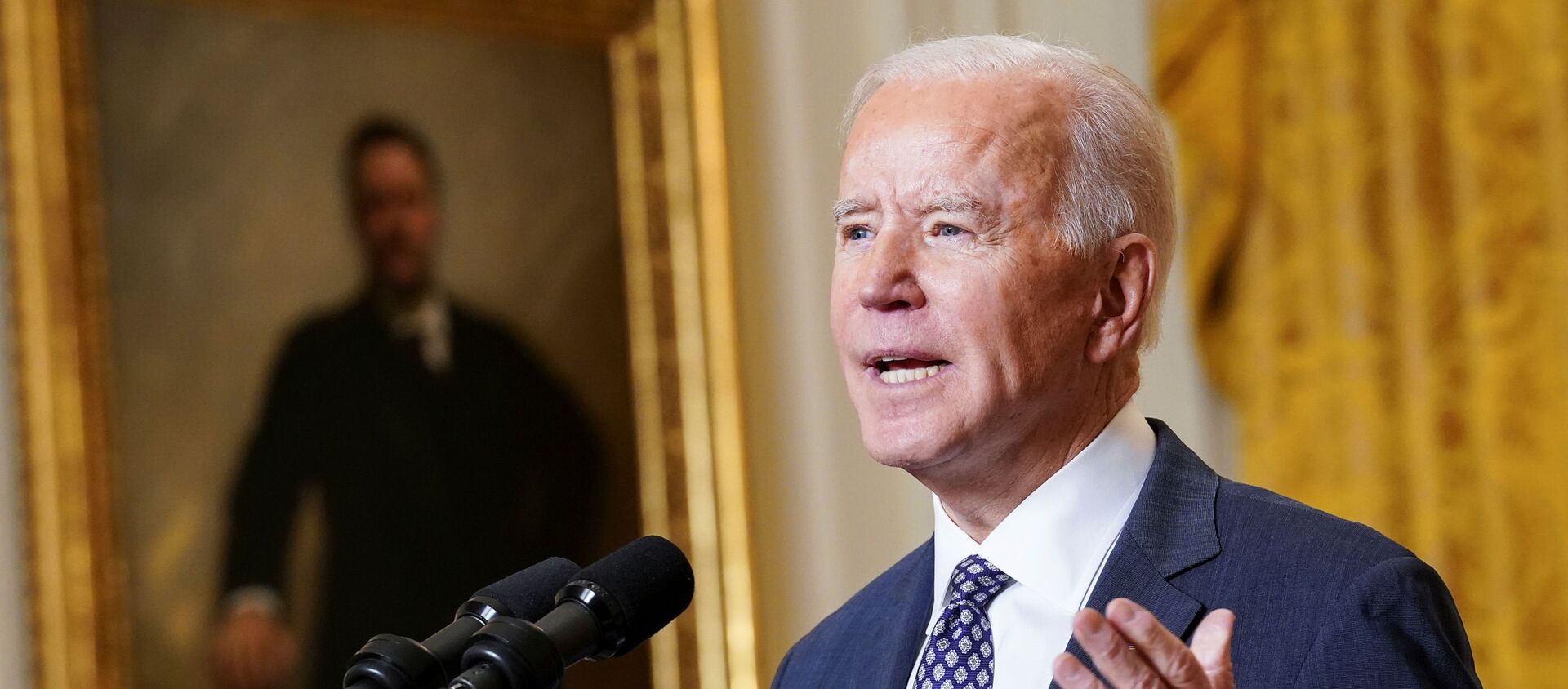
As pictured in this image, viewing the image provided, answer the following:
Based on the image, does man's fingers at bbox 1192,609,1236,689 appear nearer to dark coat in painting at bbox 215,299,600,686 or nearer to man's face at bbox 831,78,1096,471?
man's face at bbox 831,78,1096,471

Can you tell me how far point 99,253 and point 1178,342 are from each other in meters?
2.96

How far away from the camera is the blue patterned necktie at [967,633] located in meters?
2.22

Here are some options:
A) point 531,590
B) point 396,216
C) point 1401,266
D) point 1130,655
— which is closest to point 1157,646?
point 1130,655

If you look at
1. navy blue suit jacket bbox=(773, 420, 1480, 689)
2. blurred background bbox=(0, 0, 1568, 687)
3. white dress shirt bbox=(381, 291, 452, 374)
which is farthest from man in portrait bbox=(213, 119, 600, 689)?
navy blue suit jacket bbox=(773, 420, 1480, 689)

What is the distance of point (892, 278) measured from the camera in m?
2.23

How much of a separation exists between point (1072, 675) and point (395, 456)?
2443 mm

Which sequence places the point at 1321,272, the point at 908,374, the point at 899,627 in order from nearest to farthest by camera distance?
the point at 908,374 → the point at 899,627 → the point at 1321,272

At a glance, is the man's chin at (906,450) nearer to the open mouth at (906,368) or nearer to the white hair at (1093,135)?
the open mouth at (906,368)

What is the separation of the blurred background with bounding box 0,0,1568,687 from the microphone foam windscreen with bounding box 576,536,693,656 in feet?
7.52

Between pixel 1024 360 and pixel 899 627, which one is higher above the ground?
pixel 1024 360

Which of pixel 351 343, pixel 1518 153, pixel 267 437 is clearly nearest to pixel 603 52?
pixel 351 343

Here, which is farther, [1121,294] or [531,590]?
[1121,294]

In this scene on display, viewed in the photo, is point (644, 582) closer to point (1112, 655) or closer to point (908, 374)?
point (1112, 655)

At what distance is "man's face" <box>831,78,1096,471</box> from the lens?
7.25 ft
